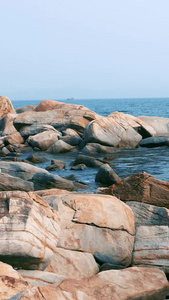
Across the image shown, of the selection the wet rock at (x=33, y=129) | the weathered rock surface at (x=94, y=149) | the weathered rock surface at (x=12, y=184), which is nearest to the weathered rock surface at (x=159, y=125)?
the weathered rock surface at (x=94, y=149)

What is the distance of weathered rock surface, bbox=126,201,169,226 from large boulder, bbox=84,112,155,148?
15276mm

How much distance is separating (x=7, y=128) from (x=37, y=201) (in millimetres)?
23441

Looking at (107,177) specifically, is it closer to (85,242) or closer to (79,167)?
(79,167)

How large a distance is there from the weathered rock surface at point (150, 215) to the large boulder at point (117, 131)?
15.3m

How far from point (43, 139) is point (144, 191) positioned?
1600 centimetres

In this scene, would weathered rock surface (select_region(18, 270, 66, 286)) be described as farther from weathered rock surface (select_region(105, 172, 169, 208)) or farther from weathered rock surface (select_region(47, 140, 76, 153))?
weathered rock surface (select_region(47, 140, 76, 153))

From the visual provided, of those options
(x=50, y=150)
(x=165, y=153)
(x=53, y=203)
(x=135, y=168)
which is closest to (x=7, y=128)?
(x=50, y=150)

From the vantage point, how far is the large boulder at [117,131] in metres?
23.8

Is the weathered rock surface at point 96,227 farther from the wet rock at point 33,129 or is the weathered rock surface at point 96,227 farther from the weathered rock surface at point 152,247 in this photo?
the wet rock at point 33,129

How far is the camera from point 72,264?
6609 mm

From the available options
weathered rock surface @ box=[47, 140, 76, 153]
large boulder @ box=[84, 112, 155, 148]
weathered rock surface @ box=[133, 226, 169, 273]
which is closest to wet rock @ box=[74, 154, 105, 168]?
weathered rock surface @ box=[47, 140, 76, 153]

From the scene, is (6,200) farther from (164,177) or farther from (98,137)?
(98,137)

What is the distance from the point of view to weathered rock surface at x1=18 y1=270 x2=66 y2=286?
5.68 metres

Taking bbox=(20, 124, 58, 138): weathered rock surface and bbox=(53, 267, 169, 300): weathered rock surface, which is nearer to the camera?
bbox=(53, 267, 169, 300): weathered rock surface
